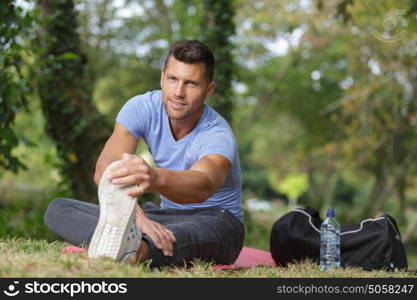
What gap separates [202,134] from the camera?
351 centimetres

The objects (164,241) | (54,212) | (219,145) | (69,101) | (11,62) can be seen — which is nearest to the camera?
(164,241)

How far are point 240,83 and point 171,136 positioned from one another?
1182cm

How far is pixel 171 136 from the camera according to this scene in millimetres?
3668

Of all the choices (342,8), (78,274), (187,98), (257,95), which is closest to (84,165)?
(342,8)

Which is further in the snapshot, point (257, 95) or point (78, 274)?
point (257, 95)

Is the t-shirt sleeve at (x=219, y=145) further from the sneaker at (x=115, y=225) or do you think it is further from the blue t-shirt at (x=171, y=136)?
the sneaker at (x=115, y=225)

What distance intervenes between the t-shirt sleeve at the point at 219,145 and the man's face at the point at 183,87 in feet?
0.75

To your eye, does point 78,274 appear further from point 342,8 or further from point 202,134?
point 342,8

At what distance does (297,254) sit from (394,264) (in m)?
0.64

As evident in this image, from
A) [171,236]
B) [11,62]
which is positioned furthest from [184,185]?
[11,62]

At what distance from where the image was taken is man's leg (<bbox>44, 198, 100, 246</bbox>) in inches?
136

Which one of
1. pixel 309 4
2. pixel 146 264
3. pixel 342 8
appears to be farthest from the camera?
pixel 309 4

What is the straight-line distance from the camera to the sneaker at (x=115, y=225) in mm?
2715

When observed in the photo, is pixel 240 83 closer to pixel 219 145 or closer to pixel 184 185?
pixel 219 145
